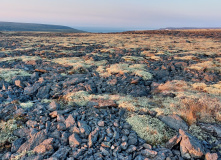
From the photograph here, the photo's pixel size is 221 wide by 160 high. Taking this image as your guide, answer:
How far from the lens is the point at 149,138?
22.1ft

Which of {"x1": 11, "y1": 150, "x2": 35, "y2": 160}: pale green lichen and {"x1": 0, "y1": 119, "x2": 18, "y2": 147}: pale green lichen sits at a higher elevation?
{"x1": 0, "y1": 119, "x2": 18, "y2": 147}: pale green lichen

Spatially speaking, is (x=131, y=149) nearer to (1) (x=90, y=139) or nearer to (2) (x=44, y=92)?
(1) (x=90, y=139)

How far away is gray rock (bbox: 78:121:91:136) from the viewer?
694 cm

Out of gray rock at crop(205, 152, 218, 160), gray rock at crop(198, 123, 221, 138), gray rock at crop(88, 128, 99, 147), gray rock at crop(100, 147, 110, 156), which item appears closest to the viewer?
gray rock at crop(205, 152, 218, 160)

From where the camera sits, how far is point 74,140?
6438mm

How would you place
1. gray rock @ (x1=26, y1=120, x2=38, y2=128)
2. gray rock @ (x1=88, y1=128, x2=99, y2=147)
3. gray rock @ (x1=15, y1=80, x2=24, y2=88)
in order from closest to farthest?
gray rock @ (x1=88, y1=128, x2=99, y2=147)
gray rock @ (x1=26, y1=120, x2=38, y2=128)
gray rock @ (x1=15, y1=80, x2=24, y2=88)

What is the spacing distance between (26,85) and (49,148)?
823cm

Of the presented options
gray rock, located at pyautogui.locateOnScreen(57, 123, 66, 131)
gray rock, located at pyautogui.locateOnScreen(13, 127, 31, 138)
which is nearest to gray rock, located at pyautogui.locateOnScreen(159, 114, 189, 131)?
gray rock, located at pyautogui.locateOnScreen(57, 123, 66, 131)

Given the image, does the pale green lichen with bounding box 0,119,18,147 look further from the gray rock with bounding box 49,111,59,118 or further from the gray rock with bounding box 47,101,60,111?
the gray rock with bounding box 47,101,60,111

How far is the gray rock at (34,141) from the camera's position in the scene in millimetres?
6387

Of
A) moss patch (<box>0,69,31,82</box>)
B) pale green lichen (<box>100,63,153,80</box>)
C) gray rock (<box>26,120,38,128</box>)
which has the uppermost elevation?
pale green lichen (<box>100,63,153,80</box>)

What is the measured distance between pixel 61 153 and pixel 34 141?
58.7 inches

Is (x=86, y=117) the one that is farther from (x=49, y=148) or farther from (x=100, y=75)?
(x=100, y=75)

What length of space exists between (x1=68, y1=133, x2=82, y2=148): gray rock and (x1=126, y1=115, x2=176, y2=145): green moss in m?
2.44
